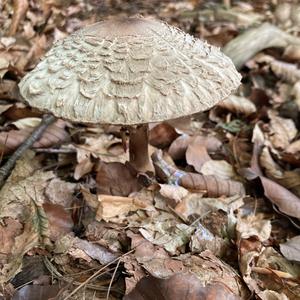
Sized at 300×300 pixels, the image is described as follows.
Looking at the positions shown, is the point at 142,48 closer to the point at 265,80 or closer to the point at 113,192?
the point at 113,192

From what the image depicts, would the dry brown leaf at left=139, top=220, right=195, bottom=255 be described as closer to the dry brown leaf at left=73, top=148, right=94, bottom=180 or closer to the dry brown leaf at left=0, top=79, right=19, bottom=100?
the dry brown leaf at left=73, top=148, right=94, bottom=180

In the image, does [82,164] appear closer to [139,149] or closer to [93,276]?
[139,149]

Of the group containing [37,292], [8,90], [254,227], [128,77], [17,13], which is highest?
[128,77]

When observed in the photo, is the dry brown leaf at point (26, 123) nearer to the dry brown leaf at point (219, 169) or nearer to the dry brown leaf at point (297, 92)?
the dry brown leaf at point (219, 169)

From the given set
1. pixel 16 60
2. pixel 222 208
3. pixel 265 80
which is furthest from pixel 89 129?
pixel 265 80

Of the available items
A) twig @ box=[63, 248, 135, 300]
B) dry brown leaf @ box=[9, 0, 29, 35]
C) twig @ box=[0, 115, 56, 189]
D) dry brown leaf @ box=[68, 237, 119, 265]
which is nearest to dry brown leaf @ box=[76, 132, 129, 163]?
twig @ box=[0, 115, 56, 189]

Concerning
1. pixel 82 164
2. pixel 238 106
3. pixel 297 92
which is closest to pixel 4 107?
pixel 82 164

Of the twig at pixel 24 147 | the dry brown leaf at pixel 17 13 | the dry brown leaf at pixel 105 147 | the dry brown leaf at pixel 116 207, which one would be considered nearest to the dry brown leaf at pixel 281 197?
the dry brown leaf at pixel 116 207

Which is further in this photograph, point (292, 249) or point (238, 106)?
point (238, 106)
